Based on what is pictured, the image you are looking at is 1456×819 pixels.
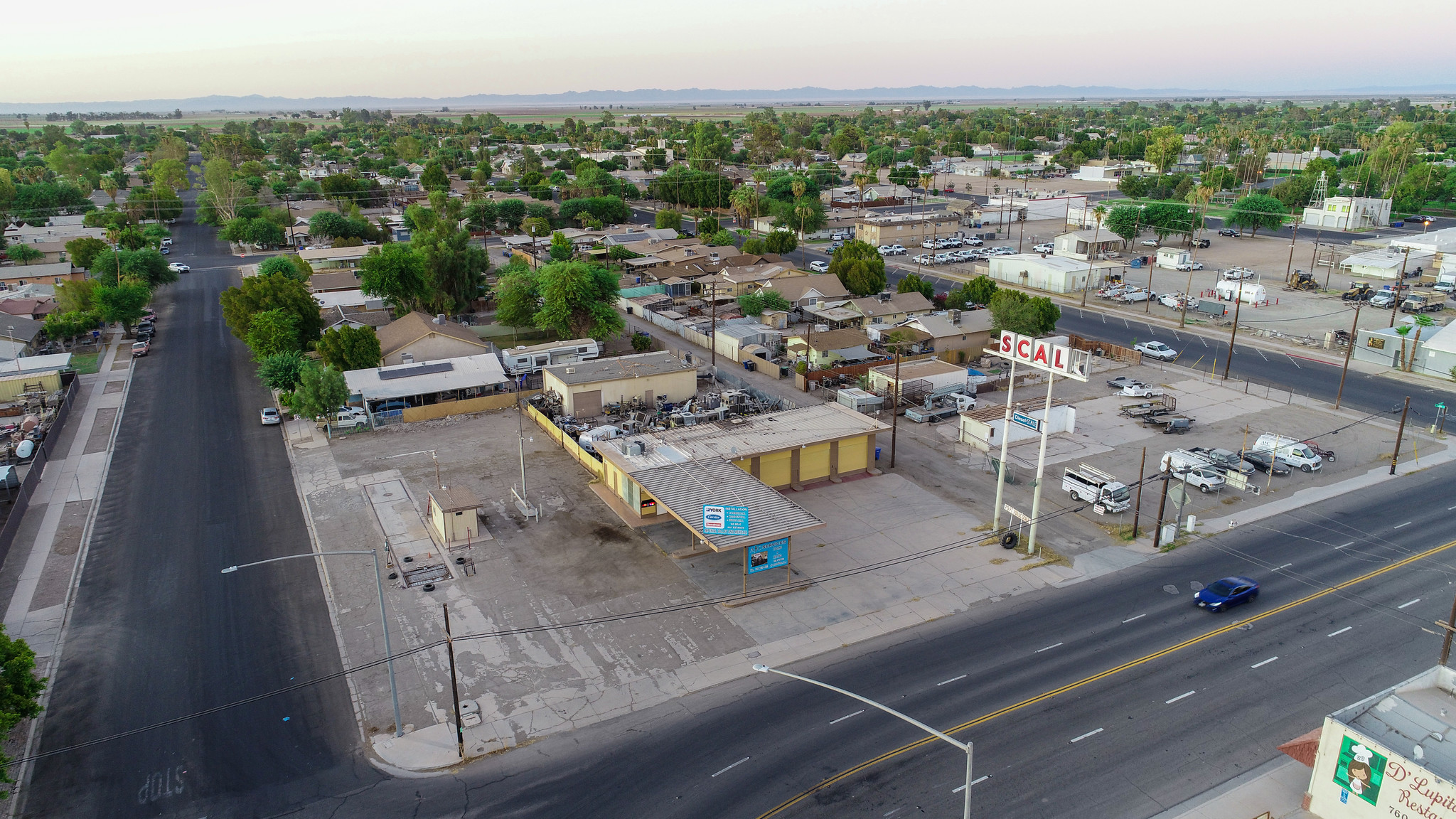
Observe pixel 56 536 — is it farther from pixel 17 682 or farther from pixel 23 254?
pixel 23 254

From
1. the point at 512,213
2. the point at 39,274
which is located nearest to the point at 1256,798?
the point at 39,274

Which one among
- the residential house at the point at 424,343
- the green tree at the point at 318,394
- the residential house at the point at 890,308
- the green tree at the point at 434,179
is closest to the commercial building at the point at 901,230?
the residential house at the point at 890,308

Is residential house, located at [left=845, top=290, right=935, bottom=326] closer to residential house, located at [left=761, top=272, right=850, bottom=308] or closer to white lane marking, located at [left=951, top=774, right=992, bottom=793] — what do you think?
residential house, located at [left=761, top=272, right=850, bottom=308]

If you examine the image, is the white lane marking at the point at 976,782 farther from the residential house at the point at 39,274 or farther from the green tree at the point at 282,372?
the residential house at the point at 39,274

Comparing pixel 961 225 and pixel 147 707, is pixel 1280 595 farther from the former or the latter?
pixel 961 225

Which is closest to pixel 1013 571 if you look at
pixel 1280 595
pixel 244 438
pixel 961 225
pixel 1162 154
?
pixel 1280 595

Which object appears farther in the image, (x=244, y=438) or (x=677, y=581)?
(x=244, y=438)
